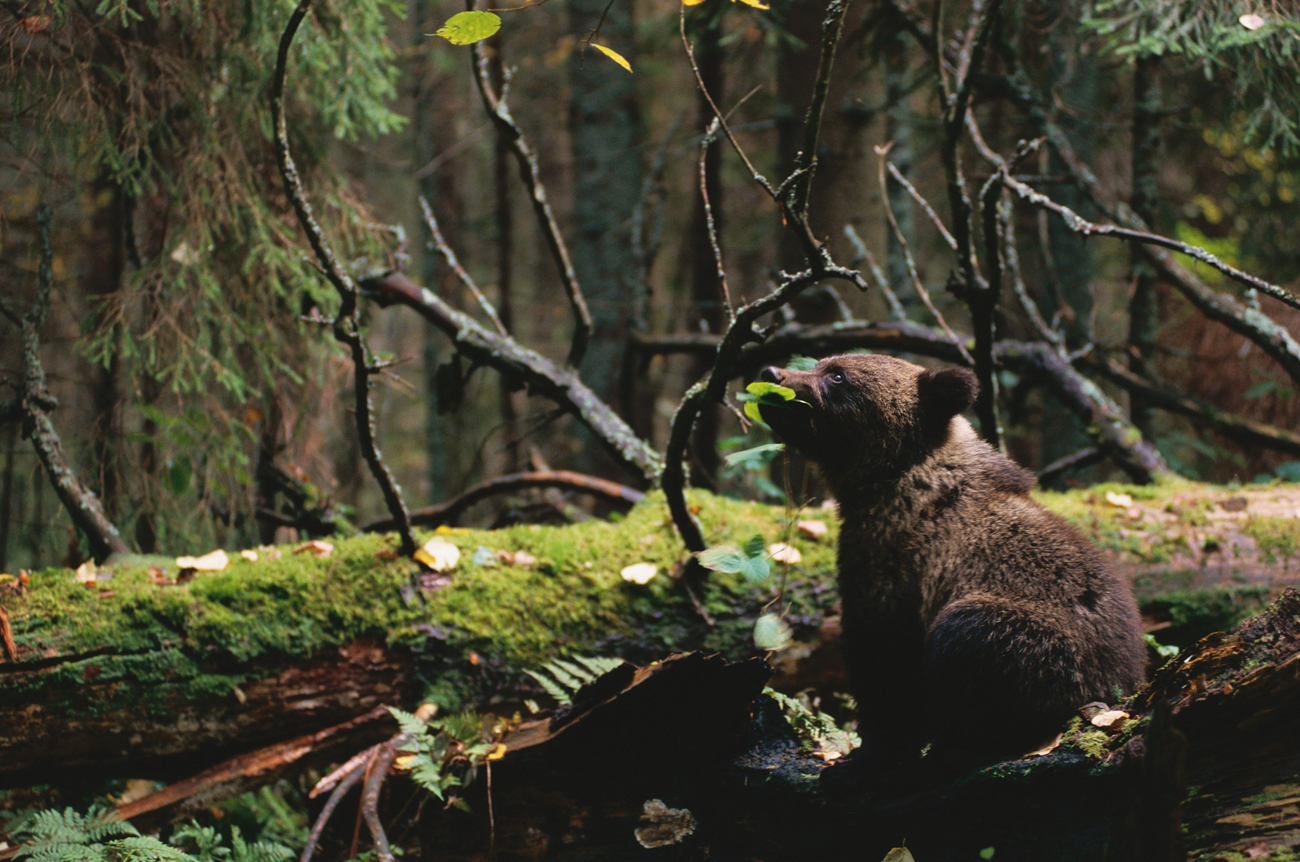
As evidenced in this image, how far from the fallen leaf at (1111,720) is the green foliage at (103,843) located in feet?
10.8

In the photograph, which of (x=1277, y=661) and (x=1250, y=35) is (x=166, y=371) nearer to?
(x=1277, y=661)

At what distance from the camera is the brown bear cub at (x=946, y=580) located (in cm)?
277

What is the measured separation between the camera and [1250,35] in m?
4.25

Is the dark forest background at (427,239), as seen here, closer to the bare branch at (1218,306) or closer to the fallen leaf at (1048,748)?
the bare branch at (1218,306)

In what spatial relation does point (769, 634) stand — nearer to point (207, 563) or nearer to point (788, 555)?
point (788, 555)

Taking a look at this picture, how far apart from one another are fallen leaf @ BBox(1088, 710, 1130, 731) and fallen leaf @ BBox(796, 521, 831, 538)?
7.29 feet

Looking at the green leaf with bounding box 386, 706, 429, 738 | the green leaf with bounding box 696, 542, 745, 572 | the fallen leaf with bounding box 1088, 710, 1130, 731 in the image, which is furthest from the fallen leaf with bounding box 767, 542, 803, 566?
the green leaf with bounding box 386, 706, 429, 738

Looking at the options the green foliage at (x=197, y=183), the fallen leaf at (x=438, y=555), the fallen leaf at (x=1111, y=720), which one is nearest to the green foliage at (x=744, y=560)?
the fallen leaf at (x=1111, y=720)

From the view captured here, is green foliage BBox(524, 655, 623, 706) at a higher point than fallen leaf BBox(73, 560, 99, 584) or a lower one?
lower

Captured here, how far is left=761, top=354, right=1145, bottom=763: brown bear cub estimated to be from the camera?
2771 mm

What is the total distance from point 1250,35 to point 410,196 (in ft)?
55.5

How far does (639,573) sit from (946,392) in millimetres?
1822

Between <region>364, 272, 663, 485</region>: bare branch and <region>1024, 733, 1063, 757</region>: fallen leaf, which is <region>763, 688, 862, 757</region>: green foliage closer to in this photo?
<region>1024, 733, 1063, 757</region>: fallen leaf

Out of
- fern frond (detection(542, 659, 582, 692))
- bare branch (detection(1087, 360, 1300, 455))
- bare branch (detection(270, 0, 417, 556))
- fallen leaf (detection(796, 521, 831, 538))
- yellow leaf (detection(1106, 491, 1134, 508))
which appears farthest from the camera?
bare branch (detection(1087, 360, 1300, 455))
